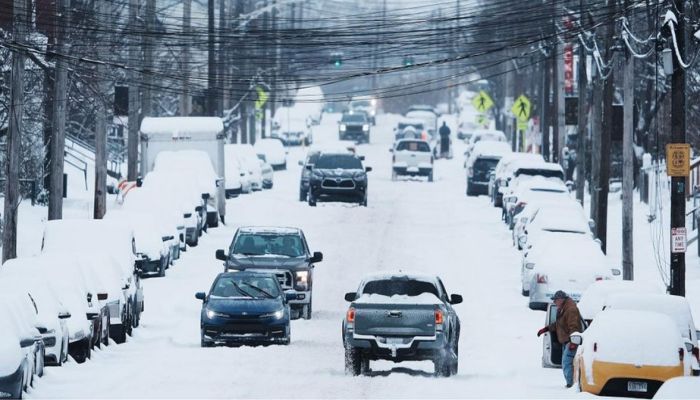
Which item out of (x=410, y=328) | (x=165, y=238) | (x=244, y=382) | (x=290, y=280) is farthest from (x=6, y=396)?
(x=165, y=238)

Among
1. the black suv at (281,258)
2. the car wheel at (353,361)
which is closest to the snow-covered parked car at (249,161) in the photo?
the black suv at (281,258)

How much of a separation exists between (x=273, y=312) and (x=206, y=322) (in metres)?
1.16

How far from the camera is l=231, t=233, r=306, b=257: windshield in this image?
34500mm

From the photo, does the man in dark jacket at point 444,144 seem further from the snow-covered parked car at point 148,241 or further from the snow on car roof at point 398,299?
the snow on car roof at point 398,299

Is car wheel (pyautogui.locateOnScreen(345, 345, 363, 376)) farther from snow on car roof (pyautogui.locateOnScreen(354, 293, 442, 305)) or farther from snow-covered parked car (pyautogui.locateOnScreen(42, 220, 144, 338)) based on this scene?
snow-covered parked car (pyautogui.locateOnScreen(42, 220, 144, 338))

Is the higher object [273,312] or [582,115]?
[582,115]

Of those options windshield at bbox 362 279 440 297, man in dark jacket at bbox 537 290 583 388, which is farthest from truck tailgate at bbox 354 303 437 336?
man in dark jacket at bbox 537 290 583 388

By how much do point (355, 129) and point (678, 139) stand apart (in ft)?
270

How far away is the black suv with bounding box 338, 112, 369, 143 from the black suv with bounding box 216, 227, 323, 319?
2990 inches

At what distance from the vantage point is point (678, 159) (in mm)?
29062

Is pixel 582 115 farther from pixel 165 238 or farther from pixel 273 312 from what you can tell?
pixel 273 312

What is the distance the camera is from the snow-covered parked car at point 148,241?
3959 cm

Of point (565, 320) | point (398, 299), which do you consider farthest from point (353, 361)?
point (565, 320)

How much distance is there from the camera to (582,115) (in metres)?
51.1
